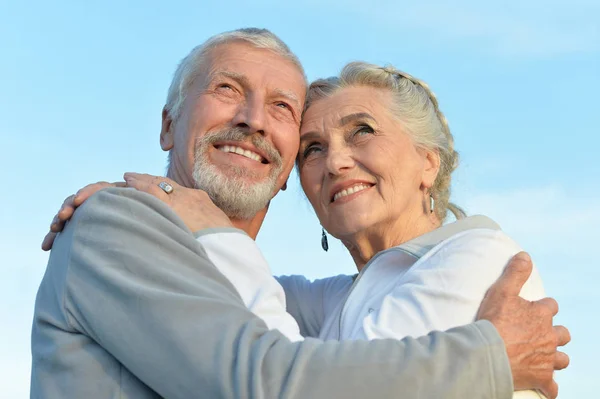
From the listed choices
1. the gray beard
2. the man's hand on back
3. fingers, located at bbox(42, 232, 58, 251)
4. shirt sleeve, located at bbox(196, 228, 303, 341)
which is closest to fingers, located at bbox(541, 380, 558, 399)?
the man's hand on back

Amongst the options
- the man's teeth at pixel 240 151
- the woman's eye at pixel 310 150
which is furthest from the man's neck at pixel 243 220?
the woman's eye at pixel 310 150

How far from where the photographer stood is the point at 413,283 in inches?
126

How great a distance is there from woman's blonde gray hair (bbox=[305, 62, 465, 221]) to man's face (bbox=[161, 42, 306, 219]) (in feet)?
0.88

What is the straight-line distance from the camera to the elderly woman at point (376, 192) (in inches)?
138

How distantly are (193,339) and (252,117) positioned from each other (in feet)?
6.45

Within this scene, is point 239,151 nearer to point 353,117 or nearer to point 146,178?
point 353,117

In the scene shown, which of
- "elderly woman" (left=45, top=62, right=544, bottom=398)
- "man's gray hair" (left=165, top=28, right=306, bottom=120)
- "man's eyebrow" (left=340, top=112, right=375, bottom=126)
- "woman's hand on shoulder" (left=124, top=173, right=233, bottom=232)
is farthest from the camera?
"man's gray hair" (left=165, top=28, right=306, bottom=120)

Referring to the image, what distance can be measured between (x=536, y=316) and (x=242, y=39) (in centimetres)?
245

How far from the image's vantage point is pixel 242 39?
446 cm

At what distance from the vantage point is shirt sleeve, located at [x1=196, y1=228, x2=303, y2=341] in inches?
112

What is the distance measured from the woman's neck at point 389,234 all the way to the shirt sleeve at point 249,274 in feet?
3.68

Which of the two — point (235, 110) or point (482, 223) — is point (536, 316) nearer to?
point (482, 223)

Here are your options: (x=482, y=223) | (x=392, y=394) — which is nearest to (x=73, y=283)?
(x=392, y=394)

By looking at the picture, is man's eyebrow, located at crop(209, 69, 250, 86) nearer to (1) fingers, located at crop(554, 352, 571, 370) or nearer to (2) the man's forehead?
(2) the man's forehead
